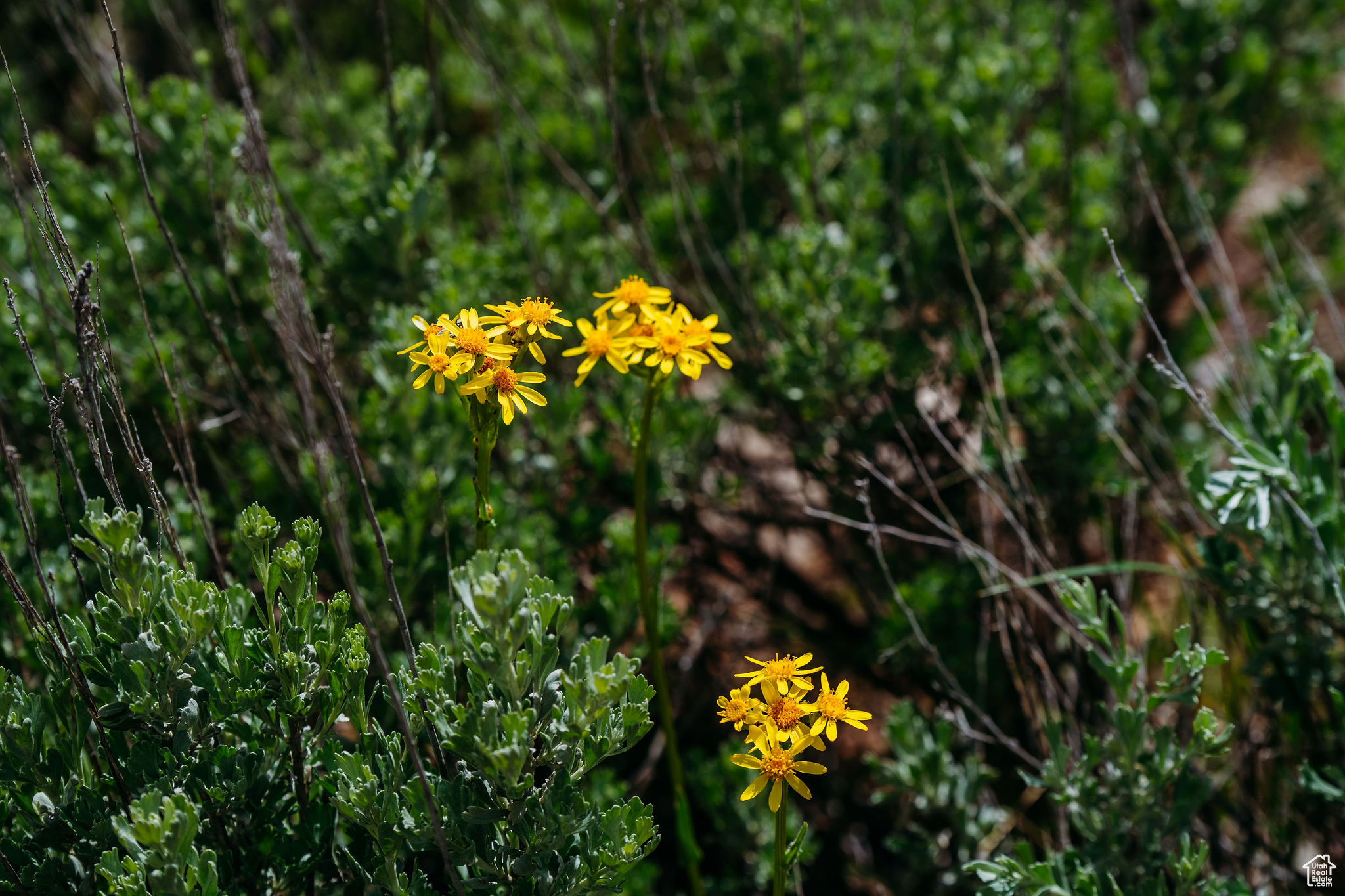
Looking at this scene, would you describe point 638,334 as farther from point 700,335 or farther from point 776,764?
point 776,764

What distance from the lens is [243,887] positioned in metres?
1.55

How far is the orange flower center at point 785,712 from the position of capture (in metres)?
1.35

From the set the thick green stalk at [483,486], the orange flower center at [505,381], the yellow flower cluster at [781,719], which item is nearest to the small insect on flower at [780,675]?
the yellow flower cluster at [781,719]

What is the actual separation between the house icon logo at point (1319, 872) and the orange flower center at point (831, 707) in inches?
50.2

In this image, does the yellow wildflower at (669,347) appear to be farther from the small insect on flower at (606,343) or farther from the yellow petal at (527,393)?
the yellow petal at (527,393)

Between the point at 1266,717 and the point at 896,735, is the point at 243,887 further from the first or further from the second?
the point at 1266,717

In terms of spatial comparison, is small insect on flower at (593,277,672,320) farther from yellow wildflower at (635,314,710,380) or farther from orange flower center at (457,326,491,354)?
orange flower center at (457,326,491,354)

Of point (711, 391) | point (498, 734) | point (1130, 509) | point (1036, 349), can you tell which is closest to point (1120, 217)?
point (1036, 349)

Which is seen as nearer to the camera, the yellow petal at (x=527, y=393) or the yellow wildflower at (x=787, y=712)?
the yellow wildflower at (x=787, y=712)

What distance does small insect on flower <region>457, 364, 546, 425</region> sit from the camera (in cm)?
136

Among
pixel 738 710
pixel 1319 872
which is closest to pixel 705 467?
pixel 738 710

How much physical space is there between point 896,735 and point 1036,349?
3.68 feet

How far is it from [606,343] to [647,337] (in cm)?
7

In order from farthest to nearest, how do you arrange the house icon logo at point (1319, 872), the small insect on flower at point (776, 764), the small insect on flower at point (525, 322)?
the house icon logo at point (1319, 872) < the small insect on flower at point (525, 322) < the small insect on flower at point (776, 764)
